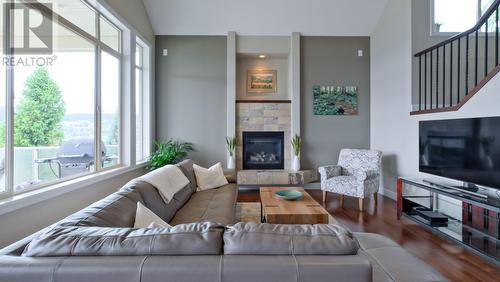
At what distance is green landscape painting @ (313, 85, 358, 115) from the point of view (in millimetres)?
5520

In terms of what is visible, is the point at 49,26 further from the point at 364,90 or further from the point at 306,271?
the point at 364,90

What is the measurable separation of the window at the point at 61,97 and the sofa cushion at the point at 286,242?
7.18 ft

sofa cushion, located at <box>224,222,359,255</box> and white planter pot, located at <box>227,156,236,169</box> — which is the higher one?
sofa cushion, located at <box>224,222,359,255</box>

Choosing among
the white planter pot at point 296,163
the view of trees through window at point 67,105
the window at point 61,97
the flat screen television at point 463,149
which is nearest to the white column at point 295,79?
the white planter pot at point 296,163

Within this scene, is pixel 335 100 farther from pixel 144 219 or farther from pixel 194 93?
pixel 144 219

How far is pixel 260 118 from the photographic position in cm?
552

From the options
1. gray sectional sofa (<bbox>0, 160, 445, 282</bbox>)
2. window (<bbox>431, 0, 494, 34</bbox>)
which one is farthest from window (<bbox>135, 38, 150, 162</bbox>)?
window (<bbox>431, 0, 494, 34</bbox>)

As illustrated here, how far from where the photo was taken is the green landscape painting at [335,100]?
5520mm

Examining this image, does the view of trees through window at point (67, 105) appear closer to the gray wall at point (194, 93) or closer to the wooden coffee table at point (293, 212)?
the gray wall at point (194, 93)

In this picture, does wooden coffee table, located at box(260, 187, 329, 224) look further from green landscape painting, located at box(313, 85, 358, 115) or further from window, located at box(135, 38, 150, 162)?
window, located at box(135, 38, 150, 162)

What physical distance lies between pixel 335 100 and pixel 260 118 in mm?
1580

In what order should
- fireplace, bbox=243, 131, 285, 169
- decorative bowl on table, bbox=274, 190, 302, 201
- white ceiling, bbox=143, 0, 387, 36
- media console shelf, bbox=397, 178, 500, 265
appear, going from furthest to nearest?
fireplace, bbox=243, 131, 285, 169 → white ceiling, bbox=143, 0, 387, 36 → decorative bowl on table, bbox=274, 190, 302, 201 → media console shelf, bbox=397, 178, 500, 265

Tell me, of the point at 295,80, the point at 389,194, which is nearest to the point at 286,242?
the point at 389,194

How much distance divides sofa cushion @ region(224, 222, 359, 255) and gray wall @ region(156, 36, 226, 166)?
4461mm
